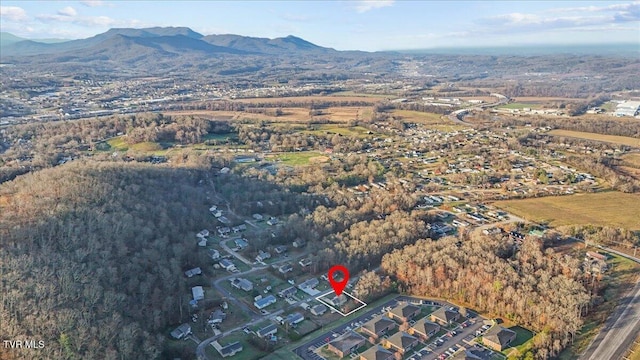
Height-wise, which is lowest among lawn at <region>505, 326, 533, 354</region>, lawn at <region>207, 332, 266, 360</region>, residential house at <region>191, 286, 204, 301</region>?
lawn at <region>207, 332, 266, 360</region>

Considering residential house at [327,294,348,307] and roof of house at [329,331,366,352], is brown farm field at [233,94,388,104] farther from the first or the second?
roof of house at [329,331,366,352]

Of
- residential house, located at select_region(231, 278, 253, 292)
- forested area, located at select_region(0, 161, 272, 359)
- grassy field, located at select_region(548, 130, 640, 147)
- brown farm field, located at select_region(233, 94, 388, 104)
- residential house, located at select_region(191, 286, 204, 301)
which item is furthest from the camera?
brown farm field, located at select_region(233, 94, 388, 104)

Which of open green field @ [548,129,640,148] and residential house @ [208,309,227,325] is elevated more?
open green field @ [548,129,640,148]

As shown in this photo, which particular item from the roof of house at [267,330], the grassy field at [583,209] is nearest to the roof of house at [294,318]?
the roof of house at [267,330]

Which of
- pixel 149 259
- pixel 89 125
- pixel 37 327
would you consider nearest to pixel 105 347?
pixel 37 327

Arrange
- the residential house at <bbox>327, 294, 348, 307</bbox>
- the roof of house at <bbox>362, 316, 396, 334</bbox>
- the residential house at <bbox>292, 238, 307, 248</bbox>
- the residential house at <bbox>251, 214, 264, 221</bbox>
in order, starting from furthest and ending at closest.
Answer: the residential house at <bbox>251, 214, 264, 221</bbox> < the residential house at <bbox>292, 238, 307, 248</bbox> < the residential house at <bbox>327, 294, 348, 307</bbox> < the roof of house at <bbox>362, 316, 396, 334</bbox>

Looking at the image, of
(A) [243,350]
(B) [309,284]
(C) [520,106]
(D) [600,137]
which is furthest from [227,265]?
(C) [520,106]

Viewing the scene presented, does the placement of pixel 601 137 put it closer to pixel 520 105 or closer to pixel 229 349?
pixel 520 105

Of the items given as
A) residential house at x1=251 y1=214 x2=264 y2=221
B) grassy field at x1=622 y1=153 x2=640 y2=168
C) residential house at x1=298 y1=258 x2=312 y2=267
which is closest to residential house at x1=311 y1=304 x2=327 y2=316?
residential house at x1=298 y1=258 x2=312 y2=267
